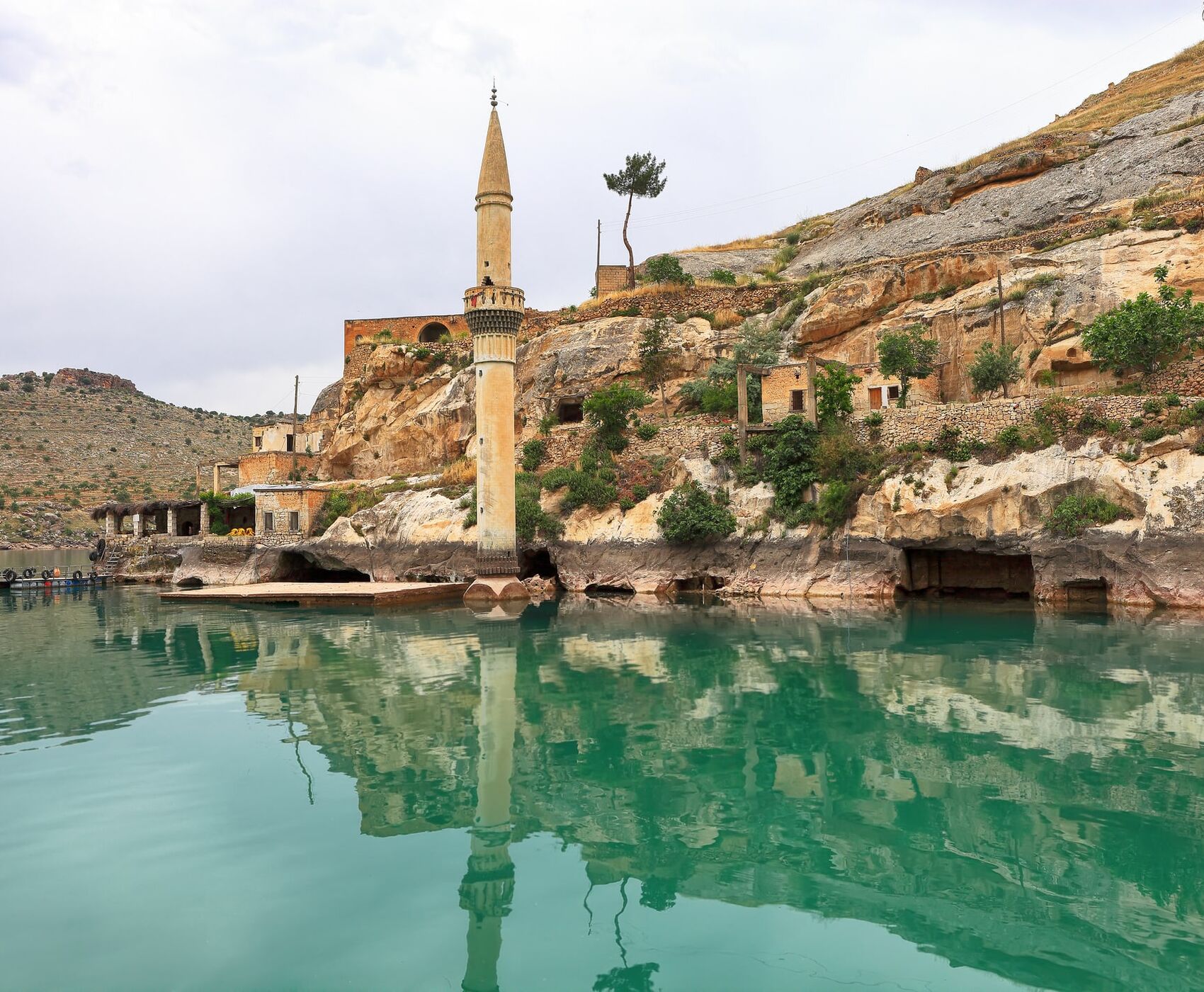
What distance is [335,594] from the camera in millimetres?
29125

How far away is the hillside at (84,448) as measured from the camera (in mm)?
74188

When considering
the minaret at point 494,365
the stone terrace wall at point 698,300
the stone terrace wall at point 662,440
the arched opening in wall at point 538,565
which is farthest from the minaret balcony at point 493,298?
the stone terrace wall at point 698,300

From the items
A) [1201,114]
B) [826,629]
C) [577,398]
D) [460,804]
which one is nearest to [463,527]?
[577,398]

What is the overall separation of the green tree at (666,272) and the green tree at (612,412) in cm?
1179

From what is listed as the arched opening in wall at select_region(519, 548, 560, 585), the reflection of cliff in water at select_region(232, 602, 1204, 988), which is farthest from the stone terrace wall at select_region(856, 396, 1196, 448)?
the arched opening in wall at select_region(519, 548, 560, 585)

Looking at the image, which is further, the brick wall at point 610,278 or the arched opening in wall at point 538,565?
the brick wall at point 610,278

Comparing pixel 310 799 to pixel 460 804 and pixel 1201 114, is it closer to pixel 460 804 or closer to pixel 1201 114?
pixel 460 804

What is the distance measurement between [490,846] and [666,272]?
41160mm

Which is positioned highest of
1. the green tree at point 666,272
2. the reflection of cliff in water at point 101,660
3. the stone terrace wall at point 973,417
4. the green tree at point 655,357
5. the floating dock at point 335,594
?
the green tree at point 666,272

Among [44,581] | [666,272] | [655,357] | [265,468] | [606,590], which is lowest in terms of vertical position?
[606,590]

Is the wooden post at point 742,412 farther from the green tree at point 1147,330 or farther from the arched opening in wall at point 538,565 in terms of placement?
the green tree at point 1147,330

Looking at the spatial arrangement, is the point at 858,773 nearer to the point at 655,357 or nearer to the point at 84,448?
the point at 655,357

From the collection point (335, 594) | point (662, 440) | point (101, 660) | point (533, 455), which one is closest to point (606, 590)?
point (662, 440)

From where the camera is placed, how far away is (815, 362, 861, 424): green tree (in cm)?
2922
